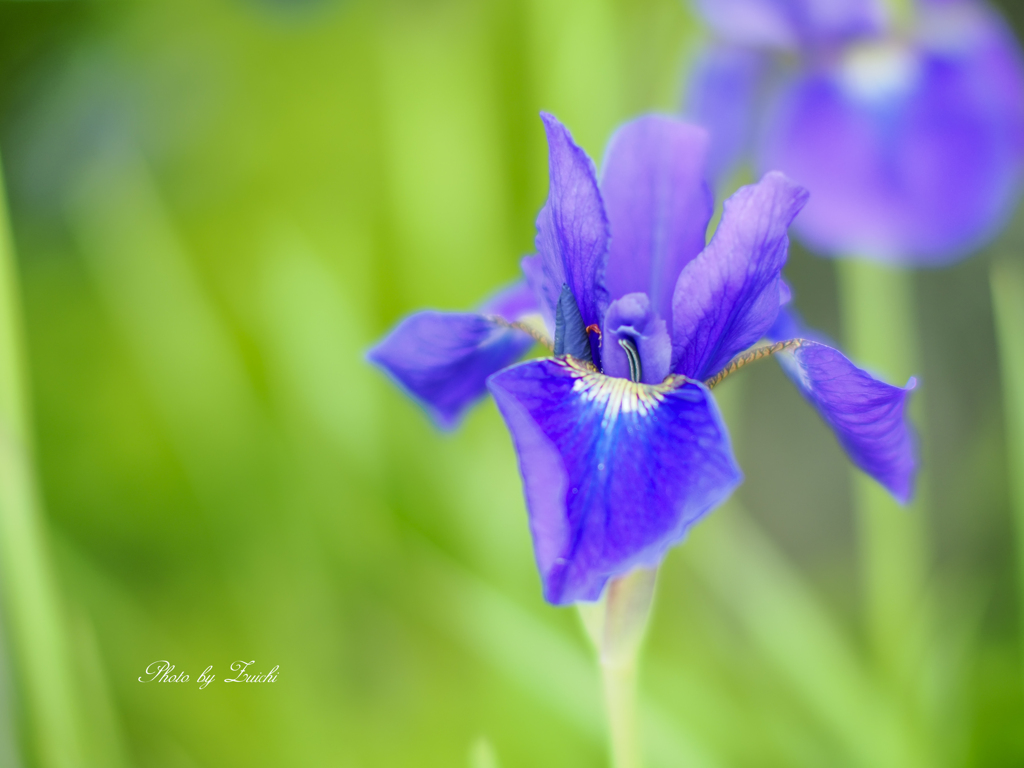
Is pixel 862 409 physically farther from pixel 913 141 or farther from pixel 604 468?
pixel 913 141

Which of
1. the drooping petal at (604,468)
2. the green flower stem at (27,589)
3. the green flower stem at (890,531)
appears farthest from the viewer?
the green flower stem at (890,531)

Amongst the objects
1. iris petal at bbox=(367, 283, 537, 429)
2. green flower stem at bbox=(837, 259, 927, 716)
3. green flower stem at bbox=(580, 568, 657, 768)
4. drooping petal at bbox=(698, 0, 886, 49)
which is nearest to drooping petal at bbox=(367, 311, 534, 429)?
iris petal at bbox=(367, 283, 537, 429)

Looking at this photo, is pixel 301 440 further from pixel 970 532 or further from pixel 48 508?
pixel 970 532

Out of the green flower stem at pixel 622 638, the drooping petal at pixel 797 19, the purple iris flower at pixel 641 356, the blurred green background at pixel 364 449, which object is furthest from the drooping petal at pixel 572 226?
the drooping petal at pixel 797 19

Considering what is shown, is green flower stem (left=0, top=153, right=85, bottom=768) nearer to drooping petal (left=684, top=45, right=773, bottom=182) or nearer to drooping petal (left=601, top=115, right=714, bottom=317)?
drooping petal (left=601, top=115, right=714, bottom=317)

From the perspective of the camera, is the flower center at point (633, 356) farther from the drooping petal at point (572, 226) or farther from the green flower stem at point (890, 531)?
the green flower stem at point (890, 531)

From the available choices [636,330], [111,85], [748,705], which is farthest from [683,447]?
Answer: [111,85]
